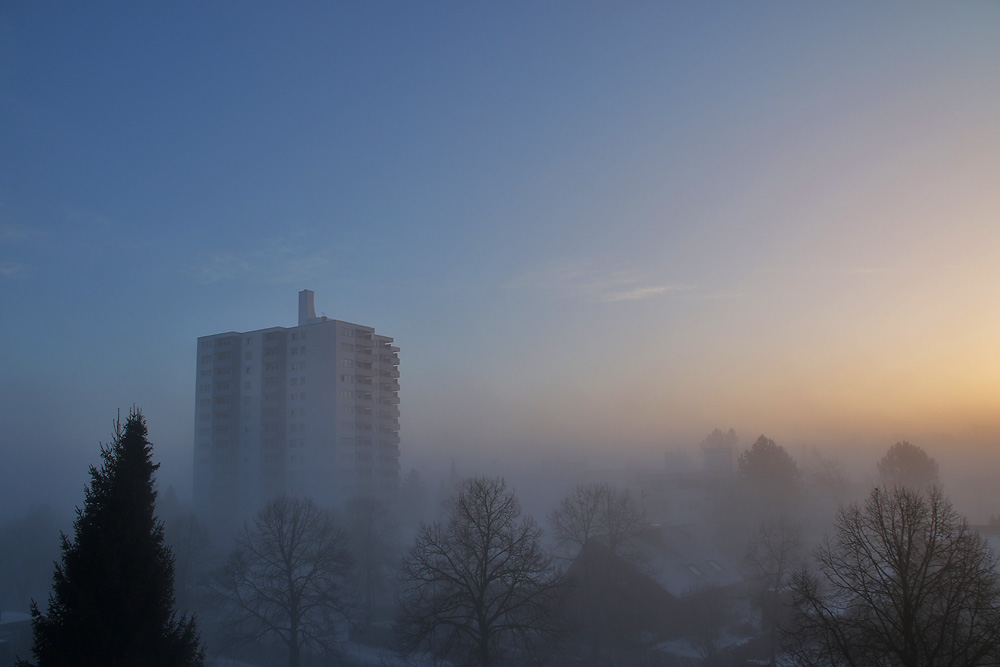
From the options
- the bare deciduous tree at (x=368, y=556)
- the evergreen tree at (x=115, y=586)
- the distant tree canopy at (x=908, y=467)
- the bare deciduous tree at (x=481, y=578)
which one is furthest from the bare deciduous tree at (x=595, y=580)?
the distant tree canopy at (x=908, y=467)

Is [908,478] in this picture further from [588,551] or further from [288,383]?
[288,383]

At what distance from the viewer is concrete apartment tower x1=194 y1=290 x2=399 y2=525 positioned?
75.4 meters

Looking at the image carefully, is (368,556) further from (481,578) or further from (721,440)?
(721,440)

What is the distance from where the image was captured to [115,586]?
44.9 ft

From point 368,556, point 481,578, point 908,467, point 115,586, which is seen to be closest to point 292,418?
point 368,556

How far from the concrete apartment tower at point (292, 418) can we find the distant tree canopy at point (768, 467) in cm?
4723

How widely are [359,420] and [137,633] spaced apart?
2589 inches

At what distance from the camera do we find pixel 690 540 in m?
49.3

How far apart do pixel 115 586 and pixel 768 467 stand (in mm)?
77187

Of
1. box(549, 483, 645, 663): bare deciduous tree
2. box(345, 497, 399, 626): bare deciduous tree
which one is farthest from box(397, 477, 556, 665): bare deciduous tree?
box(345, 497, 399, 626): bare deciduous tree

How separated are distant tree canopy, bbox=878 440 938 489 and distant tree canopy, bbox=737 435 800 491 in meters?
11.0

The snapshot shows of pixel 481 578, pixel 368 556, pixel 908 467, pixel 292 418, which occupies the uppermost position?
pixel 292 418

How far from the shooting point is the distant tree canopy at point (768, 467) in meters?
76.6

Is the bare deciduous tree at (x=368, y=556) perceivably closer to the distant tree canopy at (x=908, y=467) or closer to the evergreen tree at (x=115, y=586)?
the evergreen tree at (x=115, y=586)
